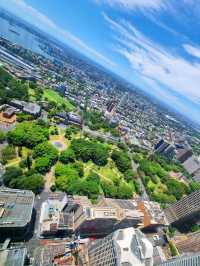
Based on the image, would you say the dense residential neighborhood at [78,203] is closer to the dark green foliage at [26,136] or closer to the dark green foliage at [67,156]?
the dark green foliage at [67,156]

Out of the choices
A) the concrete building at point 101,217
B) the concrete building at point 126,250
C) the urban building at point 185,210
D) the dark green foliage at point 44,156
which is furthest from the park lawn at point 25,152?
the urban building at point 185,210

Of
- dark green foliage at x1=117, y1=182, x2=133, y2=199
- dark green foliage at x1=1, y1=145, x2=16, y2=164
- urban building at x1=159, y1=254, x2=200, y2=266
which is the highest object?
urban building at x1=159, y1=254, x2=200, y2=266

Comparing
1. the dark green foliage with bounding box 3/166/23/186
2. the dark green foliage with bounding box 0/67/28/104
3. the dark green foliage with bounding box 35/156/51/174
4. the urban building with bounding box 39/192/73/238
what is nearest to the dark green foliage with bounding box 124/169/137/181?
the dark green foliage with bounding box 35/156/51/174

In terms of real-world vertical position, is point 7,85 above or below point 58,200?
below

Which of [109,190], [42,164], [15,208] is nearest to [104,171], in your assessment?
[109,190]

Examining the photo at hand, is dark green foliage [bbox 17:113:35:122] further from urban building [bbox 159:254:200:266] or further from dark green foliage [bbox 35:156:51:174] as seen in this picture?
urban building [bbox 159:254:200:266]

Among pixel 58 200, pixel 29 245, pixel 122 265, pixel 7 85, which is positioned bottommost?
pixel 7 85

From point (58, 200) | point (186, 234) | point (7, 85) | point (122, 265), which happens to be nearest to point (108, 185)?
point (58, 200)

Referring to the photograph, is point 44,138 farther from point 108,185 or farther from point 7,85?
point 7,85
